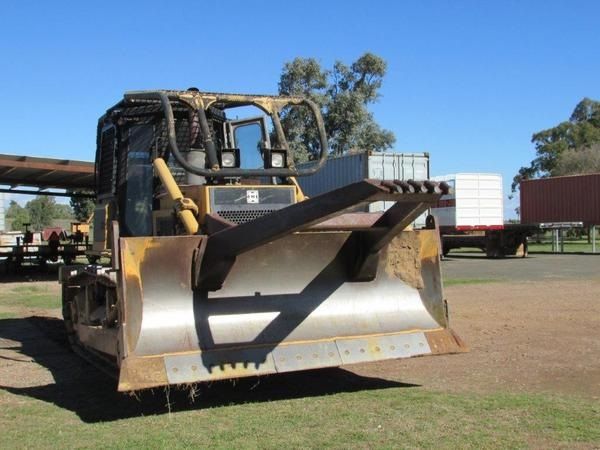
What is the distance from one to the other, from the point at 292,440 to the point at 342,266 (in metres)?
2.11

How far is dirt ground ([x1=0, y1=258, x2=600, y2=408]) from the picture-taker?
6.46 metres

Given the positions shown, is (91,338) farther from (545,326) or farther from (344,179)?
(344,179)

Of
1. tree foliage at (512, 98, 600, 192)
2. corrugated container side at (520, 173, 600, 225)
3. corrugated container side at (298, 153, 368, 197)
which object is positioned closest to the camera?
corrugated container side at (298, 153, 368, 197)

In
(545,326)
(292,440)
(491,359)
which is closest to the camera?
(292,440)

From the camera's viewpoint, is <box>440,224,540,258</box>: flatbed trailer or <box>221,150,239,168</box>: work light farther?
<box>440,224,540,258</box>: flatbed trailer

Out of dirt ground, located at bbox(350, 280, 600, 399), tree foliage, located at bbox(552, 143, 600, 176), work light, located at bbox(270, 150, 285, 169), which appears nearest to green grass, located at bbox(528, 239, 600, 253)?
tree foliage, located at bbox(552, 143, 600, 176)

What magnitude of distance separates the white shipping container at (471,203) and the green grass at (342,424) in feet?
71.2

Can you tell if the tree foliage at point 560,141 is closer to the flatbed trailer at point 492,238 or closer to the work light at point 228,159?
the flatbed trailer at point 492,238

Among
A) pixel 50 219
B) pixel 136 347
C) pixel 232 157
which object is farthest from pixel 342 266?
pixel 50 219

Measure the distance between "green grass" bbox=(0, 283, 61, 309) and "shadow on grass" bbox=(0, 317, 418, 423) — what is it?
6.84 meters

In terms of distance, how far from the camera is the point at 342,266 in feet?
21.3

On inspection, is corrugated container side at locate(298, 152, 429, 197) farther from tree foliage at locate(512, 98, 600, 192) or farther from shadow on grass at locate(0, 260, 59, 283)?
tree foliage at locate(512, 98, 600, 192)

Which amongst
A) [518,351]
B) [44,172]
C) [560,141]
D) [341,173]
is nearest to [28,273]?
[44,172]

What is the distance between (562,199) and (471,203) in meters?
10.3
